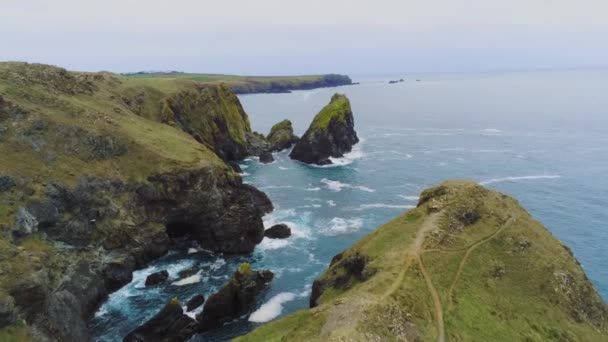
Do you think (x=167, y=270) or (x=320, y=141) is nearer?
(x=167, y=270)

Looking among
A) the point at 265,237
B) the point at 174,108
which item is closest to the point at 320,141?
the point at 174,108

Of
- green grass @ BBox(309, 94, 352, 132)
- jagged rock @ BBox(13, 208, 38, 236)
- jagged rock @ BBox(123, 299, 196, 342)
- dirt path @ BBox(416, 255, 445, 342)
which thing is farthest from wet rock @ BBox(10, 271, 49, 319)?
green grass @ BBox(309, 94, 352, 132)

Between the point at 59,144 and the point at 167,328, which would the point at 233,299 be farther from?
the point at 59,144

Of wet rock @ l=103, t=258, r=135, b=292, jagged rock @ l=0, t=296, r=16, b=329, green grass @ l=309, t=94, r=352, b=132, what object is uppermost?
green grass @ l=309, t=94, r=352, b=132

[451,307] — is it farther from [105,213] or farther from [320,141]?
[320,141]

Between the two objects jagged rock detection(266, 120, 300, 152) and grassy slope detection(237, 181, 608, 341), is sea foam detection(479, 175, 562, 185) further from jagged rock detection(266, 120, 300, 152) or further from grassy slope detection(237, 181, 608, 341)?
jagged rock detection(266, 120, 300, 152)
